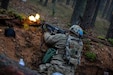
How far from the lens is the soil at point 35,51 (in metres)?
8.78

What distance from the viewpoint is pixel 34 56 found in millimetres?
9156

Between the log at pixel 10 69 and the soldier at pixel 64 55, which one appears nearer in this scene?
the log at pixel 10 69

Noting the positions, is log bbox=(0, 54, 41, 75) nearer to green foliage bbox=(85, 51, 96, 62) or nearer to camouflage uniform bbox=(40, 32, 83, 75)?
camouflage uniform bbox=(40, 32, 83, 75)

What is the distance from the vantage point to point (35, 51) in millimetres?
9336

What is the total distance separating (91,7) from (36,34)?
4861mm

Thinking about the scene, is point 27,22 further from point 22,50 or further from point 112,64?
point 112,64

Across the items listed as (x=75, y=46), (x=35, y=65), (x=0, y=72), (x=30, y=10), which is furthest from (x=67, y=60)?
(x=30, y=10)

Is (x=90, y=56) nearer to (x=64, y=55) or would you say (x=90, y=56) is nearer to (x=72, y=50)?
(x=72, y=50)

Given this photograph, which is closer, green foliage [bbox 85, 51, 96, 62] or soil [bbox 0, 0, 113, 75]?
soil [bbox 0, 0, 113, 75]

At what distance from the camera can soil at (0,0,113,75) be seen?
8781mm

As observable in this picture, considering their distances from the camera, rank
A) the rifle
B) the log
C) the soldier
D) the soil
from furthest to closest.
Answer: the rifle < the soil < the soldier < the log

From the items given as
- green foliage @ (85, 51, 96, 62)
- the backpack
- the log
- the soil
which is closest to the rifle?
the soil

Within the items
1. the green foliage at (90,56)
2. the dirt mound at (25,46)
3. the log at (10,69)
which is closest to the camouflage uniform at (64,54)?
the dirt mound at (25,46)

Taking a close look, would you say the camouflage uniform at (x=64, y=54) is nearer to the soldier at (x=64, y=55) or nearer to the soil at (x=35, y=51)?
the soldier at (x=64, y=55)
